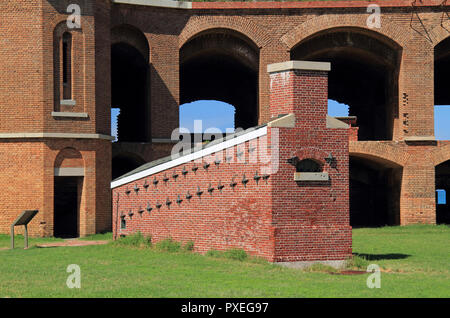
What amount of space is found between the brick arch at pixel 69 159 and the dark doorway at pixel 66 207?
5.33 feet

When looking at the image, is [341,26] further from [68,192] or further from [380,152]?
[68,192]

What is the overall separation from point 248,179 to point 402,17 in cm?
1677

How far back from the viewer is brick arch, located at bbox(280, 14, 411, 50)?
30672 millimetres

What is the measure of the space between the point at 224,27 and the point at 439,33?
9.17 m

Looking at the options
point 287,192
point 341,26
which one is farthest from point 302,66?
point 341,26

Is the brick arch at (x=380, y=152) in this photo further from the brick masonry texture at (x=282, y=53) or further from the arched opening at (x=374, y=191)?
the arched opening at (x=374, y=191)

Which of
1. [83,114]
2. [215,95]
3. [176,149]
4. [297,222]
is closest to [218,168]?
[297,222]

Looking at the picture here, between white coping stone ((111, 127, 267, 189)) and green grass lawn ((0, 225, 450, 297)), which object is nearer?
green grass lawn ((0, 225, 450, 297))

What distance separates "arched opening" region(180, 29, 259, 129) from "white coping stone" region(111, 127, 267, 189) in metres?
10.9

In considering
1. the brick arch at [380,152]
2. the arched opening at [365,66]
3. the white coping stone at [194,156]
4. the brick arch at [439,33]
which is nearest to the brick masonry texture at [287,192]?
the white coping stone at [194,156]

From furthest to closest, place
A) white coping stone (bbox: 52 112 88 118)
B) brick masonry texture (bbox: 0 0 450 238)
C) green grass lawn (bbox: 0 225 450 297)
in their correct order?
brick masonry texture (bbox: 0 0 450 238) → white coping stone (bbox: 52 112 88 118) → green grass lawn (bbox: 0 225 450 297)

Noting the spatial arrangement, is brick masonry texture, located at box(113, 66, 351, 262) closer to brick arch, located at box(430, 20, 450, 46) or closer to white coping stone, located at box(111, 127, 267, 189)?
white coping stone, located at box(111, 127, 267, 189)

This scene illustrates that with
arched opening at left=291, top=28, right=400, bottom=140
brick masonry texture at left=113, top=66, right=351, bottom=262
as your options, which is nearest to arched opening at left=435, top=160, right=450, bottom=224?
arched opening at left=291, top=28, right=400, bottom=140
